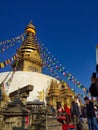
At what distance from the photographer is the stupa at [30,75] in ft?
97.1

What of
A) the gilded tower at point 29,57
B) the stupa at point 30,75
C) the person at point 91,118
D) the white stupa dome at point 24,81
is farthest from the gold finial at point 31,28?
the person at point 91,118

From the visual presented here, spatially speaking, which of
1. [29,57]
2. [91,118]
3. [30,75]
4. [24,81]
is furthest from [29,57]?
[91,118]

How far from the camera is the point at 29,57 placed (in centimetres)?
4122

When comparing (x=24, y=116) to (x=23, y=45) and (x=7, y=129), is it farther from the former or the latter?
(x=23, y=45)

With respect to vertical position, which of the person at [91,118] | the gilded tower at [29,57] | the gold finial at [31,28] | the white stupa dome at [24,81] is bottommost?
the person at [91,118]

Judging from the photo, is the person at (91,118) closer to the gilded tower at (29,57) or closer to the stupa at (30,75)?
the stupa at (30,75)

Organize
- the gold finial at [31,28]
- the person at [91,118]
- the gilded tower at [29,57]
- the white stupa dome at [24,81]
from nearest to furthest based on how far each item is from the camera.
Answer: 1. the person at [91,118]
2. the white stupa dome at [24,81]
3. the gilded tower at [29,57]
4. the gold finial at [31,28]

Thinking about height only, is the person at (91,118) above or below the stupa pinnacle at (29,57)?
below

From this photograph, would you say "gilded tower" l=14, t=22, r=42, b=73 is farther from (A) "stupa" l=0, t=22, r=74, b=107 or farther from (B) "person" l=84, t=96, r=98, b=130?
(B) "person" l=84, t=96, r=98, b=130

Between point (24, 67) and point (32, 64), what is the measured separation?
234 centimetres

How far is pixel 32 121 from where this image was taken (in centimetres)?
932

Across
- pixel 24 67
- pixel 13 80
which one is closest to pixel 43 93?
pixel 13 80

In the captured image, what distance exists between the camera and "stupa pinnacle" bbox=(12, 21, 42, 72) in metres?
40.4

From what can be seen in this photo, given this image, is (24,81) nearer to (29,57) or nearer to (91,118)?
(29,57)
